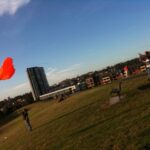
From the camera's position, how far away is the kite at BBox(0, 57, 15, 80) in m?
5.80

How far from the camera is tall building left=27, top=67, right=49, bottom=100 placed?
14200cm

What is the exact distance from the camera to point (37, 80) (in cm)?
14525

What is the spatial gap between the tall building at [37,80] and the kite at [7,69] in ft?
436

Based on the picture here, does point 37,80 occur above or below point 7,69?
above

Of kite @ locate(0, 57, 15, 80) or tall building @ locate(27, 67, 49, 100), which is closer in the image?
kite @ locate(0, 57, 15, 80)

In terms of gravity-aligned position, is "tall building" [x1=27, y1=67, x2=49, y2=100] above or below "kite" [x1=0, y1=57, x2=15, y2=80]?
above

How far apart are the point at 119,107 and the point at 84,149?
7205mm

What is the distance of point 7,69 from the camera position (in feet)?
20.1

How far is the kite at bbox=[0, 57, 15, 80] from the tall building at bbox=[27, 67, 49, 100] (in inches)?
5231

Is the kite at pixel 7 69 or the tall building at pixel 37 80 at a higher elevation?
the tall building at pixel 37 80

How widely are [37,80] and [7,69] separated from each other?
14023 cm

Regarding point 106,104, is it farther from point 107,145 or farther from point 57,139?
point 107,145

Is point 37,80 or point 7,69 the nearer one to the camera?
point 7,69

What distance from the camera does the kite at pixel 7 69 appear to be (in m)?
5.80
